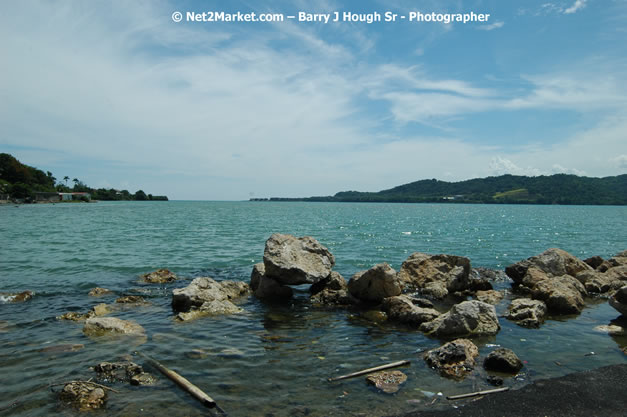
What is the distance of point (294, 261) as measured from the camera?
644 inches

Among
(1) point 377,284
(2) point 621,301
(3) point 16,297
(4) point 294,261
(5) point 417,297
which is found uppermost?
(4) point 294,261

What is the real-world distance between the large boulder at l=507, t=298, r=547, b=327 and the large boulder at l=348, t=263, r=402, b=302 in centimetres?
411

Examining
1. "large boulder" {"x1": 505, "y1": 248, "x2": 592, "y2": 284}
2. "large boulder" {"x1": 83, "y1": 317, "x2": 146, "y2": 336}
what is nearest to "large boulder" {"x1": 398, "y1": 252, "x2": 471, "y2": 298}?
"large boulder" {"x1": 505, "y1": 248, "x2": 592, "y2": 284}

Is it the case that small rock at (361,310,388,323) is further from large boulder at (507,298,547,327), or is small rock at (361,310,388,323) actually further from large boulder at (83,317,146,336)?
large boulder at (83,317,146,336)

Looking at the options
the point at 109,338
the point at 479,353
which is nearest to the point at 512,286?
the point at 479,353

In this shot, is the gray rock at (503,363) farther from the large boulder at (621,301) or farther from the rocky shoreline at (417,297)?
the large boulder at (621,301)

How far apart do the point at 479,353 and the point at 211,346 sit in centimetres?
730

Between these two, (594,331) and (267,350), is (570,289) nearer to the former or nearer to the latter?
(594,331)

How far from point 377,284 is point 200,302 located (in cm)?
689

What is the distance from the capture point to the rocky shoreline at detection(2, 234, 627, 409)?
376 inches

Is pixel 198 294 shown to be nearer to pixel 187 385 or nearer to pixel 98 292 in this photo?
pixel 98 292

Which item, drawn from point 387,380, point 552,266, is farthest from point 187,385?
point 552,266

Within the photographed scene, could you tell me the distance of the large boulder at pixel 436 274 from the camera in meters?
18.1

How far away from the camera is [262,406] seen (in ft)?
25.2
